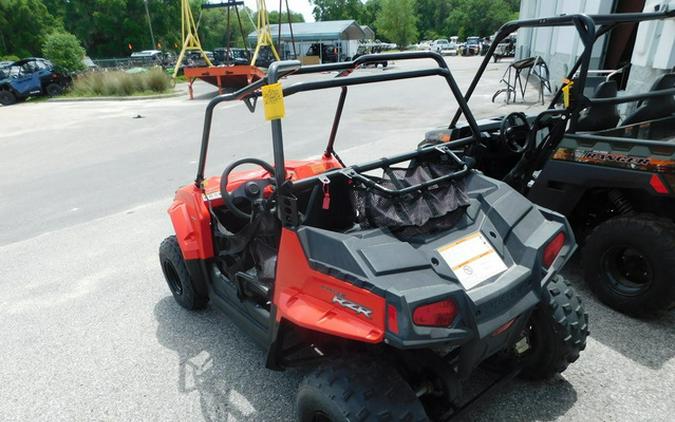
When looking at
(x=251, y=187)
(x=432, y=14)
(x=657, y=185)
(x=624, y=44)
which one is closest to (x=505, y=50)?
(x=624, y=44)

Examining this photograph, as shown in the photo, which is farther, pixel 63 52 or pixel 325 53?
pixel 325 53

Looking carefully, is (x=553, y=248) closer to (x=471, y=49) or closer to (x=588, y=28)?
(x=588, y=28)

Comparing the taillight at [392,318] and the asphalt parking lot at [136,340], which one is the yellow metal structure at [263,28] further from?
the taillight at [392,318]

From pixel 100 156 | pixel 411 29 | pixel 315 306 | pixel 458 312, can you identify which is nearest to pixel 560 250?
pixel 458 312

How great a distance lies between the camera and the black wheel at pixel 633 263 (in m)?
2.67

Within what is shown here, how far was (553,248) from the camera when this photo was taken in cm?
196

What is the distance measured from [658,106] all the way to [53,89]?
24.1 m

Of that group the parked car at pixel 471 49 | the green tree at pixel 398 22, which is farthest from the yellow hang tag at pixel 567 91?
the green tree at pixel 398 22

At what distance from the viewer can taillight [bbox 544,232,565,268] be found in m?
1.91

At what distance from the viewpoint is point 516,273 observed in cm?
175

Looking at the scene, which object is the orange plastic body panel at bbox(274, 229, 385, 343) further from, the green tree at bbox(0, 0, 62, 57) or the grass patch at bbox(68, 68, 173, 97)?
the green tree at bbox(0, 0, 62, 57)

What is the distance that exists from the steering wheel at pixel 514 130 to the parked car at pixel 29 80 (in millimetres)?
22619

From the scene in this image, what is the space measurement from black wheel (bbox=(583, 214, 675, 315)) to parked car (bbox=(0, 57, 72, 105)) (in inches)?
929

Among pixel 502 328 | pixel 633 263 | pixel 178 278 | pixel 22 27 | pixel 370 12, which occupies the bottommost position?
pixel 178 278
